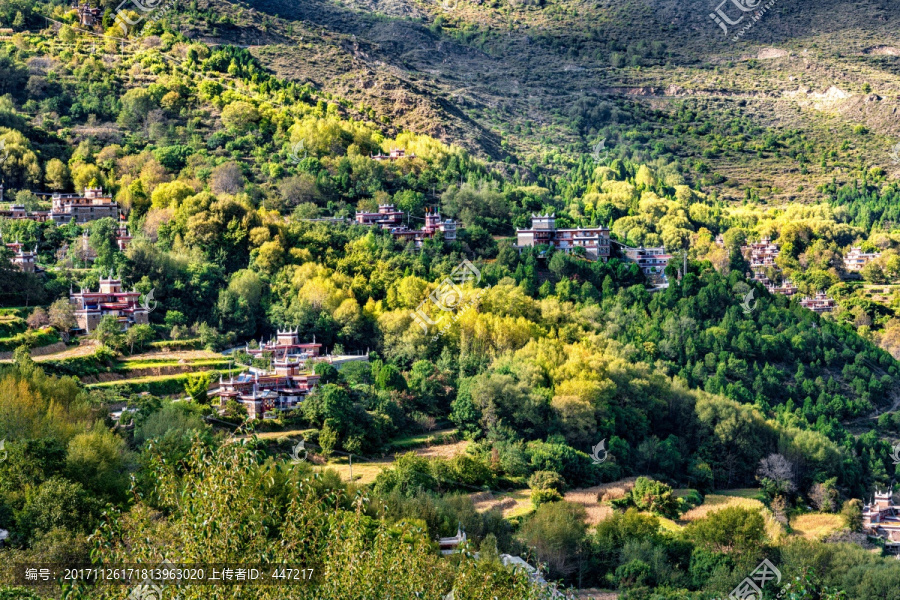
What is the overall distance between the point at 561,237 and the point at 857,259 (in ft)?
89.8

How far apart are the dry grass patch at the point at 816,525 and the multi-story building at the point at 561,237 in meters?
15.9

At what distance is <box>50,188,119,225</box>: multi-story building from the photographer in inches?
1859

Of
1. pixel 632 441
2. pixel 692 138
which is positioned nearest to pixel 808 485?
pixel 632 441

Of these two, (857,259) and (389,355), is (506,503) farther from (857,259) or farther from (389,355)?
(857,259)

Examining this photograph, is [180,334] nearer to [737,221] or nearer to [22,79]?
[22,79]

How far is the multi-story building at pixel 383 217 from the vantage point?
4984 cm

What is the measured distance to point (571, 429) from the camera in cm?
3872

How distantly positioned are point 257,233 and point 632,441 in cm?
1545

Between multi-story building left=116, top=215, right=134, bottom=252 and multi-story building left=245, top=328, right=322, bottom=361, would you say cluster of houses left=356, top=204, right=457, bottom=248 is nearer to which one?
multi-story building left=116, top=215, right=134, bottom=252

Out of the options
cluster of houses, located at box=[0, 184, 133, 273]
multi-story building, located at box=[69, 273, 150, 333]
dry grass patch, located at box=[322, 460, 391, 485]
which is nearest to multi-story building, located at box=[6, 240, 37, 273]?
multi-story building, located at box=[69, 273, 150, 333]

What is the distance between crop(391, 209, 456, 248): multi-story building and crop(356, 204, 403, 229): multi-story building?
63 centimetres

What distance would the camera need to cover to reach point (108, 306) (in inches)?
1539

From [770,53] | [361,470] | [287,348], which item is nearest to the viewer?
[361,470]

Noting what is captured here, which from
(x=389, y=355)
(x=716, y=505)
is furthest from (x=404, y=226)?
(x=716, y=505)
